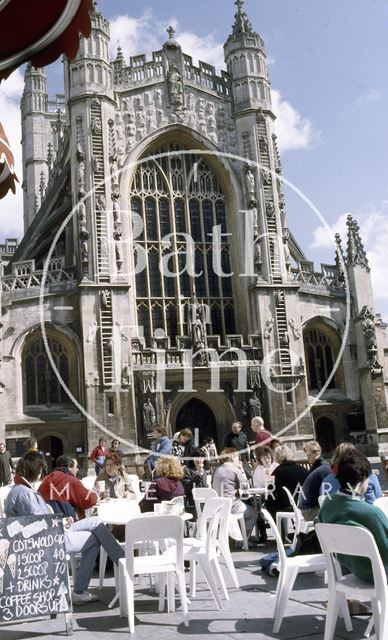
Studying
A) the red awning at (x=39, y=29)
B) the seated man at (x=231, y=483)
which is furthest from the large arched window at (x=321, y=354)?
the red awning at (x=39, y=29)

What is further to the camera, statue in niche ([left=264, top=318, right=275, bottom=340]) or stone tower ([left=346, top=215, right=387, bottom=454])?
stone tower ([left=346, top=215, right=387, bottom=454])

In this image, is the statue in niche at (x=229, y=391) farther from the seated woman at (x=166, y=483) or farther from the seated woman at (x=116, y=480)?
the seated woman at (x=166, y=483)

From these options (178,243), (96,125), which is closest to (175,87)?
(96,125)

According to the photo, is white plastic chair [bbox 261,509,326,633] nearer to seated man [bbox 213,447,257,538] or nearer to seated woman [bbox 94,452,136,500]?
seated man [bbox 213,447,257,538]

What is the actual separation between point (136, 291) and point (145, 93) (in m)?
7.28

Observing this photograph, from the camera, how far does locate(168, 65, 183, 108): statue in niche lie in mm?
24875

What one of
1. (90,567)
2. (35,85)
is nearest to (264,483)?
(90,567)

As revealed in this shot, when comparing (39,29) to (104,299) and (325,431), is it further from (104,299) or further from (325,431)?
(325,431)

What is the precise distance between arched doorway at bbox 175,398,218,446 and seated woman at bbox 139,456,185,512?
1569cm

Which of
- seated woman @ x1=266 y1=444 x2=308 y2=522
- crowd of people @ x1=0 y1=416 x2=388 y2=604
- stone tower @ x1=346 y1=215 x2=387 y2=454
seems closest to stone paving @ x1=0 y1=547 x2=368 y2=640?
crowd of people @ x1=0 y1=416 x2=388 y2=604

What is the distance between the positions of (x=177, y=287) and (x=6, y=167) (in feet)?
65.4

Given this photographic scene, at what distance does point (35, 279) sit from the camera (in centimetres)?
2266

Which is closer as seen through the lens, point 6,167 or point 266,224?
point 6,167

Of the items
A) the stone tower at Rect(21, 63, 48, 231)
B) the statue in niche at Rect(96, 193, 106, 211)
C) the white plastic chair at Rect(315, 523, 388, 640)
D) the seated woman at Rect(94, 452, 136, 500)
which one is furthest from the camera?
the stone tower at Rect(21, 63, 48, 231)
